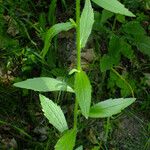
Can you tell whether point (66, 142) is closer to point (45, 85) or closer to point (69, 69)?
point (45, 85)

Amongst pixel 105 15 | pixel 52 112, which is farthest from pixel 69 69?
pixel 52 112

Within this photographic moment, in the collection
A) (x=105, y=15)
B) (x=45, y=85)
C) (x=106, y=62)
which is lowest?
(x=106, y=62)

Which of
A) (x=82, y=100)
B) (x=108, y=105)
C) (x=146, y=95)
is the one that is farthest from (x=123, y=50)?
(x=82, y=100)

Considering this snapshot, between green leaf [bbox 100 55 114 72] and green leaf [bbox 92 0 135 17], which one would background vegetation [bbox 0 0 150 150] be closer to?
green leaf [bbox 100 55 114 72]

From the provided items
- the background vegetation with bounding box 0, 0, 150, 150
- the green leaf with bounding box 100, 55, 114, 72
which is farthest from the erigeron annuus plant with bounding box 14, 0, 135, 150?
the green leaf with bounding box 100, 55, 114, 72

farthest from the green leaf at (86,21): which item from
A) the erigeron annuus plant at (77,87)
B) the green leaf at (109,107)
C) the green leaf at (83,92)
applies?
the green leaf at (109,107)

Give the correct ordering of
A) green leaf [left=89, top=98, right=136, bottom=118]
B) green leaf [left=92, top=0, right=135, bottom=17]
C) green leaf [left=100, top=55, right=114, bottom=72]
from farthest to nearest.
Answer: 1. green leaf [left=100, top=55, right=114, bottom=72]
2. green leaf [left=89, top=98, right=136, bottom=118]
3. green leaf [left=92, top=0, right=135, bottom=17]
